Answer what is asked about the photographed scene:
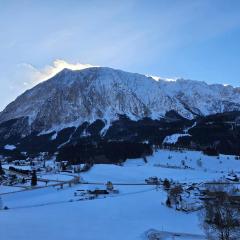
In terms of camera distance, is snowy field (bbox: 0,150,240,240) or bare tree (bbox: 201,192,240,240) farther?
snowy field (bbox: 0,150,240,240)

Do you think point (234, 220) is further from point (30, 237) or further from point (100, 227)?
point (30, 237)

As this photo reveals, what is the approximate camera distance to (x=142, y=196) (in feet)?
488

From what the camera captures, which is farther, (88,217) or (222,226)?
(88,217)

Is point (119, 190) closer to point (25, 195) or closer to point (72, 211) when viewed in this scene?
point (25, 195)

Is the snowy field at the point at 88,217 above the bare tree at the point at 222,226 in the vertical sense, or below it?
below

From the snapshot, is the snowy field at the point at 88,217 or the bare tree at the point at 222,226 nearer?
the bare tree at the point at 222,226

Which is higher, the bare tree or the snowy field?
the bare tree

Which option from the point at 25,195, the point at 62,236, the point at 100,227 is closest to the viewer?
the point at 62,236

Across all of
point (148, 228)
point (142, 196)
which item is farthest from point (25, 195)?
point (148, 228)

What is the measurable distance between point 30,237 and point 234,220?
3145 centimetres

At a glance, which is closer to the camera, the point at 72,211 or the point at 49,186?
the point at 72,211

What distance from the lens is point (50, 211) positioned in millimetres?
113750

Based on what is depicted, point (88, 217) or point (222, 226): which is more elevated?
point (222, 226)

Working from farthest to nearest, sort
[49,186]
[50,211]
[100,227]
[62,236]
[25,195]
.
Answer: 1. [49,186]
2. [25,195]
3. [50,211]
4. [100,227]
5. [62,236]
